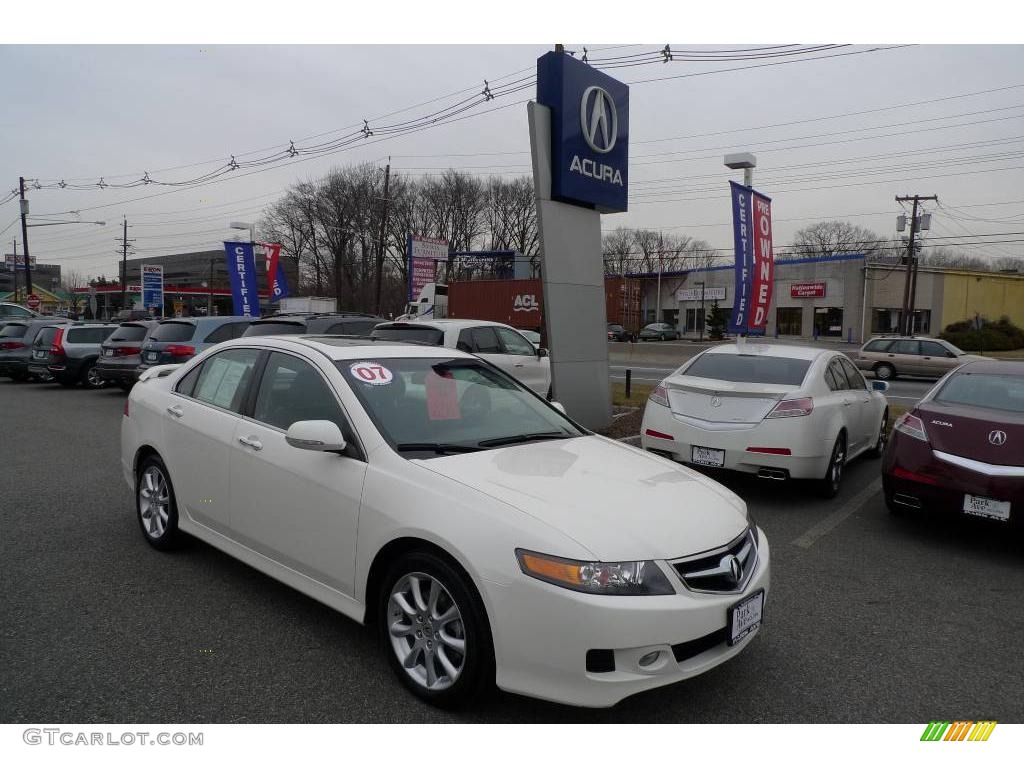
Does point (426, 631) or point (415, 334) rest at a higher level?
point (415, 334)

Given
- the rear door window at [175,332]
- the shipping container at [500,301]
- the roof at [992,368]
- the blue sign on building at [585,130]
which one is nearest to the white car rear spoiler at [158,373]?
the blue sign on building at [585,130]

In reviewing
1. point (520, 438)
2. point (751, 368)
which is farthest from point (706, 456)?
point (520, 438)

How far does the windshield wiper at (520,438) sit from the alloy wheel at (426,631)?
2.89ft

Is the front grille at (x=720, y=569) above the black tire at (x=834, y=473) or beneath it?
above

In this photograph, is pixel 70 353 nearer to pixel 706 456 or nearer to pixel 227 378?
pixel 227 378

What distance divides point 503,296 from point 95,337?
68.1 feet

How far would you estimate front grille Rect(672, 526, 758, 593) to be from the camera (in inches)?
114

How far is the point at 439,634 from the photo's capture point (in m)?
3.04

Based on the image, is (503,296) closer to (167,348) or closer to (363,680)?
(167,348)

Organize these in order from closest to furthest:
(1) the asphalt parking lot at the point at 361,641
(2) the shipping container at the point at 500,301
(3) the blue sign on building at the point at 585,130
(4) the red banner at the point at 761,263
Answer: (1) the asphalt parking lot at the point at 361,641
(3) the blue sign on building at the point at 585,130
(4) the red banner at the point at 761,263
(2) the shipping container at the point at 500,301

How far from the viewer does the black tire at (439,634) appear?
2.86 meters

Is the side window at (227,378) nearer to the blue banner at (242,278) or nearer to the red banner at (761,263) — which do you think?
the red banner at (761,263)

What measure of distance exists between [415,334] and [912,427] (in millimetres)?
6819

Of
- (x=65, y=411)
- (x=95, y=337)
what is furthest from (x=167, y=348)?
(x=95, y=337)
